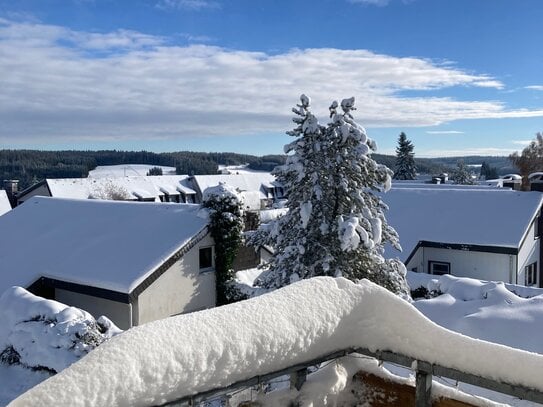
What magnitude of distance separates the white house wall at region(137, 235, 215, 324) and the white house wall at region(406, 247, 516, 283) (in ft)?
28.0

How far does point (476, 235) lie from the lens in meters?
20.2

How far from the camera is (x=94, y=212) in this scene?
807 inches

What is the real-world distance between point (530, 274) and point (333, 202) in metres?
12.9

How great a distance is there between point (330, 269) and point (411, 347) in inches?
397

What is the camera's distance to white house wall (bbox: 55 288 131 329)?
49.1 feet

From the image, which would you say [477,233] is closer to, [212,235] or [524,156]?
[212,235]

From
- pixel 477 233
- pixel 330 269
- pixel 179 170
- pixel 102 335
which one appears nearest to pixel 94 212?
pixel 102 335

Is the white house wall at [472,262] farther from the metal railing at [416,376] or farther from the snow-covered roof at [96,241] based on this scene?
the metal railing at [416,376]

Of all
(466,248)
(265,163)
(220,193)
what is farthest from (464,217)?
(265,163)

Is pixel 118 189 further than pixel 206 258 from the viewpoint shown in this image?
Yes

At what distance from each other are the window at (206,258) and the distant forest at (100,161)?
206ft

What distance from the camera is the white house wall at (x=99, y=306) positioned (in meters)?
15.0

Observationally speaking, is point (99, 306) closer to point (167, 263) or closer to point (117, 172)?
point (167, 263)

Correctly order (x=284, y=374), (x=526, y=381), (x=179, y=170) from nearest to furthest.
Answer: (x=526, y=381), (x=284, y=374), (x=179, y=170)
